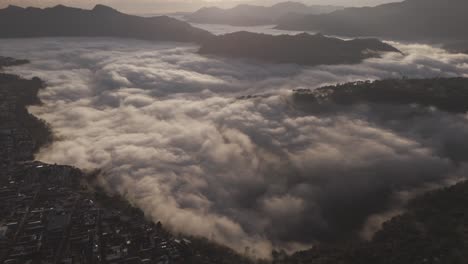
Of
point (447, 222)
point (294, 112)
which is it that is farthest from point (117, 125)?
point (447, 222)

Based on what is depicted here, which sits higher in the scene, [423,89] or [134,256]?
[423,89]

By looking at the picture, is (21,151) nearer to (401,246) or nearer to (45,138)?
(45,138)

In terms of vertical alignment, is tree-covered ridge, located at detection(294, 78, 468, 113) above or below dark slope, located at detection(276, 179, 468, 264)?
above

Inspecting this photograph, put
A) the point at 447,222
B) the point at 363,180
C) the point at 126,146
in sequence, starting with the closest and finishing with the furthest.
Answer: the point at 447,222 → the point at 363,180 → the point at 126,146

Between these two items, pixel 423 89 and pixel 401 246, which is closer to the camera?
pixel 401 246

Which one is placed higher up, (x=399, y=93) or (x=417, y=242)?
(x=399, y=93)

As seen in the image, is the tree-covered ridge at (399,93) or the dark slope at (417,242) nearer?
the dark slope at (417,242)

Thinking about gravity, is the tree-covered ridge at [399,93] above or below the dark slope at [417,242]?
above

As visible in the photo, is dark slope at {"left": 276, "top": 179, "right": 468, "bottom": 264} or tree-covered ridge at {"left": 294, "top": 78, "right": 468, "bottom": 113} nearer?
dark slope at {"left": 276, "top": 179, "right": 468, "bottom": 264}
